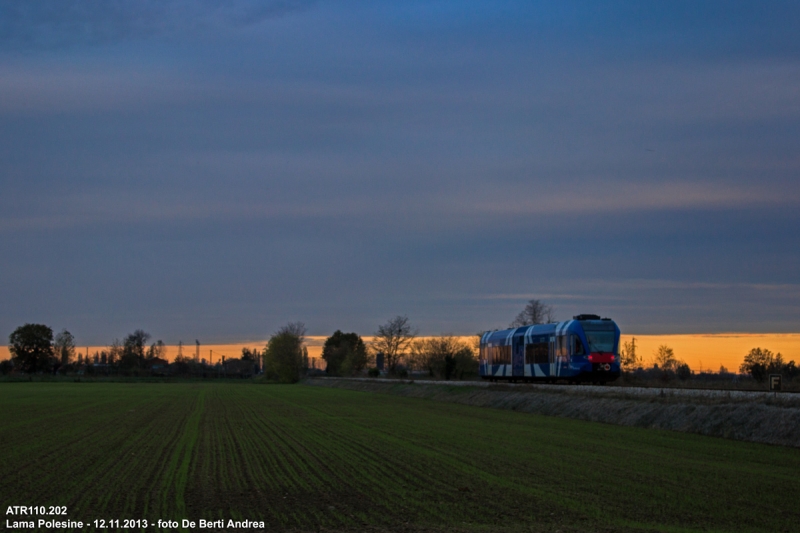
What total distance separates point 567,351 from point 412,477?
96.5ft

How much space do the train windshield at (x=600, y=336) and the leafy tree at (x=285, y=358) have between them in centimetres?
11054

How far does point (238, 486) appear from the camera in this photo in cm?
1703

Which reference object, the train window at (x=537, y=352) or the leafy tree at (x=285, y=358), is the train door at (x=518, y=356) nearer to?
the train window at (x=537, y=352)

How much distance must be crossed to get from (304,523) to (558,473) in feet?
25.6

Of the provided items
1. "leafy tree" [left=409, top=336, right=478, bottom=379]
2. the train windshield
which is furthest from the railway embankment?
"leafy tree" [left=409, top=336, right=478, bottom=379]

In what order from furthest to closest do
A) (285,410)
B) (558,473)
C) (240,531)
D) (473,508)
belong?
1. (285,410)
2. (558,473)
3. (473,508)
4. (240,531)

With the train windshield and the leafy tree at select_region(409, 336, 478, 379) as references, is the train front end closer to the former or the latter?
the train windshield

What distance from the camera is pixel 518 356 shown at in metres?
55.9

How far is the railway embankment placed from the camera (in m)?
25.7

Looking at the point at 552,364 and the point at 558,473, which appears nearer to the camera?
the point at 558,473

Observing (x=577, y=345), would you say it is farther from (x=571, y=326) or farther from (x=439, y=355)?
(x=439, y=355)

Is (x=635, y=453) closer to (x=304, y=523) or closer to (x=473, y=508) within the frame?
(x=473, y=508)

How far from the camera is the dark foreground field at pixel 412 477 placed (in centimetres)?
1412

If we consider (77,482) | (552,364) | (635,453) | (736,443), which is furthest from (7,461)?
(552,364)
